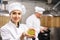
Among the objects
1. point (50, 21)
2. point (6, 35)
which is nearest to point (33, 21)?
point (50, 21)

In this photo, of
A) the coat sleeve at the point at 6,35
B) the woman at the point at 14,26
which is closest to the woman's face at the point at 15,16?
the woman at the point at 14,26

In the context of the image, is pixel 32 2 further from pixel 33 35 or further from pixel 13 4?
pixel 33 35

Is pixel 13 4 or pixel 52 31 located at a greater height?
pixel 13 4

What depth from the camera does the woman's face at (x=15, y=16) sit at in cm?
102

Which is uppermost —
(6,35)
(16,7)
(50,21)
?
(16,7)

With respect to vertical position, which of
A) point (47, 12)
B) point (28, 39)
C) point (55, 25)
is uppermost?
point (47, 12)

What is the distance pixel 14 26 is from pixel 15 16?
8cm

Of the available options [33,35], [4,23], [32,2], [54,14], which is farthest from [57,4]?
[4,23]

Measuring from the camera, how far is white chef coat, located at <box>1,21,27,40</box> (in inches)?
40.2

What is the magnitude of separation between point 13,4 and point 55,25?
0.37 meters

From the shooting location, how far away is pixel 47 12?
1049mm

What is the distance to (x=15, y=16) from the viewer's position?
1027 millimetres

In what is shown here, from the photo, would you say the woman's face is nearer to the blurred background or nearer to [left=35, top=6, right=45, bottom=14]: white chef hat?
the blurred background

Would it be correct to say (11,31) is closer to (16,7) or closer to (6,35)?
(6,35)
